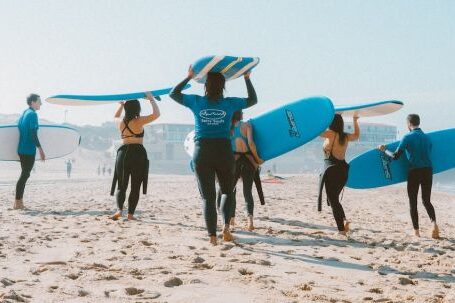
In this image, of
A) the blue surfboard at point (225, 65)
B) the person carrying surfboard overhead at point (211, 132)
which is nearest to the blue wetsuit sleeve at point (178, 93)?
the person carrying surfboard overhead at point (211, 132)

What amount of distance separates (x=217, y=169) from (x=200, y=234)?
1.08 m

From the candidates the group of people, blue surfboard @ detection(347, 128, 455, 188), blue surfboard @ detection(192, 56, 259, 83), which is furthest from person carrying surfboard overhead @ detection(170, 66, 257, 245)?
blue surfboard @ detection(347, 128, 455, 188)

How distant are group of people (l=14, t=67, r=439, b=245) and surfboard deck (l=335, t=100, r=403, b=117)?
50 centimetres

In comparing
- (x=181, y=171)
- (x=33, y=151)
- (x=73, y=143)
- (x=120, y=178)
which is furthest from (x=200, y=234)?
(x=181, y=171)

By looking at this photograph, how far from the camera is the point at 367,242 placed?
4.93 meters

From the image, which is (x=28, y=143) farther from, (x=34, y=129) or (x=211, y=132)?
(x=211, y=132)

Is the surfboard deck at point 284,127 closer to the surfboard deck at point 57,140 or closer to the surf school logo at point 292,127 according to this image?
the surf school logo at point 292,127

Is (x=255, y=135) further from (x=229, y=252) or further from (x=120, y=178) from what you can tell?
(x=229, y=252)

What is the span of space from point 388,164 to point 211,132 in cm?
388

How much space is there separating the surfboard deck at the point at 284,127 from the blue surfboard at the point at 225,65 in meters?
1.56

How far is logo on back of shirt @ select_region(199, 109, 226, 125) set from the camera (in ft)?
13.6

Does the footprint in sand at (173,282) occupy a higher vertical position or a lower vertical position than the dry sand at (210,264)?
higher

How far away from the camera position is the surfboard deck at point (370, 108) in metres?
6.28

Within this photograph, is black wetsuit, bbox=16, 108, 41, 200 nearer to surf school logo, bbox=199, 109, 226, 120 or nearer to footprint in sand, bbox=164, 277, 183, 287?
surf school logo, bbox=199, 109, 226, 120
